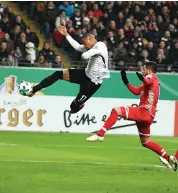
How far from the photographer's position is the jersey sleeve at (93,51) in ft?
51.9

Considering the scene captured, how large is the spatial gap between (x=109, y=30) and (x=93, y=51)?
10.6 m

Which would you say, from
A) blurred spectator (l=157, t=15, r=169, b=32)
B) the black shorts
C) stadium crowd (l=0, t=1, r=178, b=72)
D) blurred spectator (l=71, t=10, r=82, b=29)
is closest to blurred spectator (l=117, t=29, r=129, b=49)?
stadium crowd (l=0, t=1, r=178, b=72)

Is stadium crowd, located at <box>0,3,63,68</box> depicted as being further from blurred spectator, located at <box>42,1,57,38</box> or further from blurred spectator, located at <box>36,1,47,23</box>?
blurred spectator, located at <box>36,1,47,23</box>

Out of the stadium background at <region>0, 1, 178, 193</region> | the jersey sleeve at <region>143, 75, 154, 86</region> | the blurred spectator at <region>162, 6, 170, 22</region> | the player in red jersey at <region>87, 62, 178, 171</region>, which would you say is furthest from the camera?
the blurred spectator at <region>162, 6, 170, 22</region>

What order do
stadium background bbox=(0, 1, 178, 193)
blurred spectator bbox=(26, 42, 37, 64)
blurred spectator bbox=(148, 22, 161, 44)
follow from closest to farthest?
1. stadium background bbox=(0, 1, 178, 193)
2. blurred spectator bbox=(26, 42, 37, 64)
3. blurred spectator bbox=(148, 22, 161, 44)

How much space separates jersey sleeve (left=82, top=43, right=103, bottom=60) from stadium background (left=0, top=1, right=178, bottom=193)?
2.23 meters

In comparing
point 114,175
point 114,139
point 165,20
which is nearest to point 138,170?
point 114,175

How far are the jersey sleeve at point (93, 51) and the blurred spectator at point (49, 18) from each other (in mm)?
10250

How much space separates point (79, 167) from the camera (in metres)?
14.1

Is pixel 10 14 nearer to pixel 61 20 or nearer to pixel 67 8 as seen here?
pixel 61 20

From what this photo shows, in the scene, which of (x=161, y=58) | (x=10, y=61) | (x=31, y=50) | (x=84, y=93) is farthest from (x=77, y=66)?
(x=84, y=93)

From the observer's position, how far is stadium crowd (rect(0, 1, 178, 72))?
83.2 ft

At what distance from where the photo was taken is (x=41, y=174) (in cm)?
1266

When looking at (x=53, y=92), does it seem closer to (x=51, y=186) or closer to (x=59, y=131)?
(x=59, y=131)
